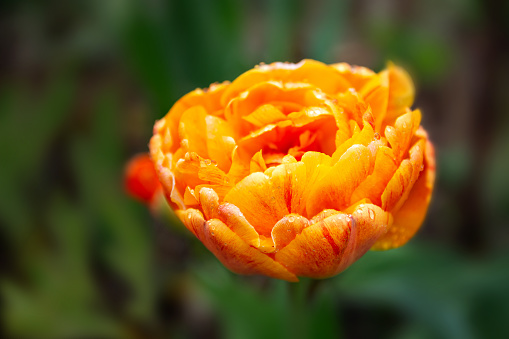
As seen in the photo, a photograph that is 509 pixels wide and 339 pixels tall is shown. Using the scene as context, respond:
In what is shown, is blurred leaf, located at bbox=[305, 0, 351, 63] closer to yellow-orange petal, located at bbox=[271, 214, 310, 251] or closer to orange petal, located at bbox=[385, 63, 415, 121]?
orange petal, located at bbox=[385, 63, 415, 121]

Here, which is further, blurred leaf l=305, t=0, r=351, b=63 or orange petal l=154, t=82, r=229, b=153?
blurred leaf l=305, t=0, r=351, b=63

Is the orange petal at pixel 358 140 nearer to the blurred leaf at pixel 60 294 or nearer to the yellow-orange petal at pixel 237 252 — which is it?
the yellow-orange petal at pixel 237 252

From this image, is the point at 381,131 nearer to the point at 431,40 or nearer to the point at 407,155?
the point at 407,155

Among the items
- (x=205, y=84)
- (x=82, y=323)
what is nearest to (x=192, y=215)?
(x=205, y=84)

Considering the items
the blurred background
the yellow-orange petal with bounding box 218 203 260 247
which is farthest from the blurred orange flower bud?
the yellow-orange petal with bounding box 218 203 260 247

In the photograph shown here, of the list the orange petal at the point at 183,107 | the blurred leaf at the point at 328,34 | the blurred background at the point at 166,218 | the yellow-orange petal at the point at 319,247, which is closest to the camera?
the yellow-orange petal at the point at 319,247

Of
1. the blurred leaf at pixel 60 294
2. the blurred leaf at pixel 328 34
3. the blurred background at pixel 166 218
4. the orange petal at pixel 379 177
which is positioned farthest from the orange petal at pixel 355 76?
the blurred leaf at pixel 60 294
